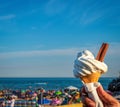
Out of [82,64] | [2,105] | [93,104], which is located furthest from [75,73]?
[2,105]

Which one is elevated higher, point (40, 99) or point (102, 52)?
point (102, 52)

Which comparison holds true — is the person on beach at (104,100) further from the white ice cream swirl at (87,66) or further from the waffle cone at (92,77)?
the white ice cream swirl at (87,66)

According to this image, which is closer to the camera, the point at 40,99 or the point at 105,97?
the point at 105,97

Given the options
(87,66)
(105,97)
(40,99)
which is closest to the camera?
(105,97)

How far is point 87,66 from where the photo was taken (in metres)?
4.96

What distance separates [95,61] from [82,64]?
183 millimetres

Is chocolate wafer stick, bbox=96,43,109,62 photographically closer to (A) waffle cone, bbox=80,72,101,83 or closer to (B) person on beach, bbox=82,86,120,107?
(A) waffle cone, bbox=80,72,101,83

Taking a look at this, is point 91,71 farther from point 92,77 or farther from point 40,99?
point 40,99

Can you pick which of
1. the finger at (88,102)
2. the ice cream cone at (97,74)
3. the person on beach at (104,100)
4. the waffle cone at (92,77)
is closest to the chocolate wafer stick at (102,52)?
the ice cream cone at (97,74)

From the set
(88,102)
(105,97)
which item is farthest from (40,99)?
(105,97)

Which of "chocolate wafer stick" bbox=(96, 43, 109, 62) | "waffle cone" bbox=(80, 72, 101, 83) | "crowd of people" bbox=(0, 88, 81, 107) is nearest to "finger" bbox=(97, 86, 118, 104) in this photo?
"waffle cone" bbox=(80, 72, 101, 83)

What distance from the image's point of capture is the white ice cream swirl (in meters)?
4.95

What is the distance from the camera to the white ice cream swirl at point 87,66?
4.95m

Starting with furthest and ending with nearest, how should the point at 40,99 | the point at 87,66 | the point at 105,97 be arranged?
the point at 40,99 < the point at 87,66 < the point at 105,97
